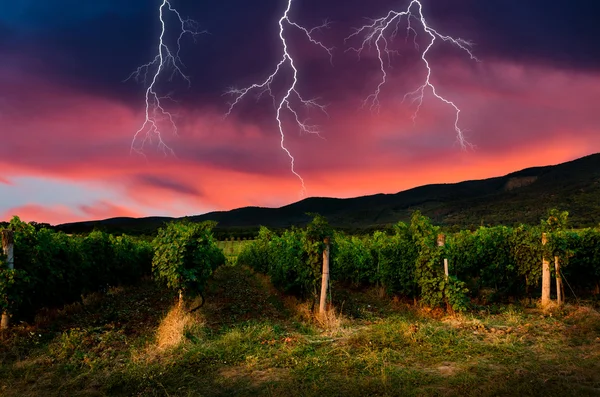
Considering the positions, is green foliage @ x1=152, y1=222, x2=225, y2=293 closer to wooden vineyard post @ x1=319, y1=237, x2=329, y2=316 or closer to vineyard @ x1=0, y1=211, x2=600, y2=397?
vineyard @ x1=0, y1=211, x2=600, y2=397

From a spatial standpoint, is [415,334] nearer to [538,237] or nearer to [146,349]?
[146,349]

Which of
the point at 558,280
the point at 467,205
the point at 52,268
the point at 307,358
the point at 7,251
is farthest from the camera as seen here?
the point at 467,205

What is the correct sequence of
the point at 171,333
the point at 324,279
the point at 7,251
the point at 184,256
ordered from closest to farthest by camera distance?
the point at 171,333 < the point at 7,251 < the point at 324,279 < the point at 184,256

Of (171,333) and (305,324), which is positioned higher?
(171,333)

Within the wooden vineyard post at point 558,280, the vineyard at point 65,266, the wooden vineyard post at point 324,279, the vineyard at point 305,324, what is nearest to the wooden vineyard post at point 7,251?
the vineyard at point 65,266

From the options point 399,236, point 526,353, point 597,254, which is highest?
point 399,236

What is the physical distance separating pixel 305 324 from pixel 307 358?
3.63 meters

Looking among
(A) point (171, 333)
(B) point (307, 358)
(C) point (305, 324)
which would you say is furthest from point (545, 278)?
(A) point (171, 333)

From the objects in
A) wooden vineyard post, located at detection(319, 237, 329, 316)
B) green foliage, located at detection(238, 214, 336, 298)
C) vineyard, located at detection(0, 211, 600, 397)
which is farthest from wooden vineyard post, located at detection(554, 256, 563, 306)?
wooden vineyard post, located at detection(319, 237, 329, 316)

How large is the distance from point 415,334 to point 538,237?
29.9 ft

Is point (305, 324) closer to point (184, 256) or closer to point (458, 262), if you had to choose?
point (184, 256)

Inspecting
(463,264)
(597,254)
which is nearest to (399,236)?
(463,264)

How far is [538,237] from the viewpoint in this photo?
48.4 ft

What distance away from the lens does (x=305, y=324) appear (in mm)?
11117
